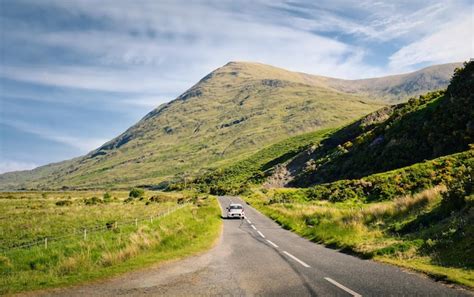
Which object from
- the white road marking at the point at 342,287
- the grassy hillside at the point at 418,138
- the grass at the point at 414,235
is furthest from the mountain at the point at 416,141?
the white road marking at the point at 342,287

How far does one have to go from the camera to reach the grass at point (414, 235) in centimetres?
1177

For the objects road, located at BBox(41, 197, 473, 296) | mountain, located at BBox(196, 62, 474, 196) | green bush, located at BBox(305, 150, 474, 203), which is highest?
mountain, located at BBox(196, 62, 474, 196)

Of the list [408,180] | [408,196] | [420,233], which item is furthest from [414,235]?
[408,180]

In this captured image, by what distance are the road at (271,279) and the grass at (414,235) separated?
903 mm

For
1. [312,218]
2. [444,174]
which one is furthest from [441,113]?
[312,218]

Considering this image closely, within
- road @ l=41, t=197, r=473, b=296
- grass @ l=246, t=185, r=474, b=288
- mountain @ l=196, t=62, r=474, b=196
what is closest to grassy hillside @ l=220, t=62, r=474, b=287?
grass @ l=246, t=185, r=474, b=288

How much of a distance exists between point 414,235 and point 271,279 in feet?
26.2

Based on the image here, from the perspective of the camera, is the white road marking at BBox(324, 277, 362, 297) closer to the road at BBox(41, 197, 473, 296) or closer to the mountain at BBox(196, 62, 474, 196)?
the road at BBox(41, 197, 473, 296)

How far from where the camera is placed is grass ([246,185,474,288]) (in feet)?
38.6

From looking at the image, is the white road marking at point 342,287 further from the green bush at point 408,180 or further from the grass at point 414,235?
the green bush at point 408,180

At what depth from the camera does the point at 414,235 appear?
52.5ft

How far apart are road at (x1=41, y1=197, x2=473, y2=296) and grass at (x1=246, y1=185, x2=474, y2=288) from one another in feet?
2.96

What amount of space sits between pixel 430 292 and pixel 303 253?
730cm

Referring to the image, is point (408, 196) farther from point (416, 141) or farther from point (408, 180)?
point (416, 141)
